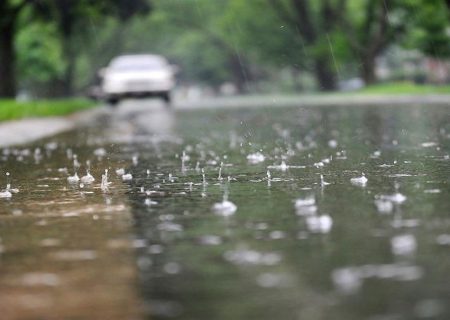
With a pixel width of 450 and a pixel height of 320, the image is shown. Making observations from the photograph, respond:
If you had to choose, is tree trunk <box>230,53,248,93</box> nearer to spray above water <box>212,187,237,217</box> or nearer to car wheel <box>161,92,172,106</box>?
car wheel <box>161,92,172,106</box>

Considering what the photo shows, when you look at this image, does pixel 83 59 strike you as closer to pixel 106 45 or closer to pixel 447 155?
pixel 106 45

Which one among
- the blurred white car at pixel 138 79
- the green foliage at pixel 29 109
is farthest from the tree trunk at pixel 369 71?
the green foliage at pixel 29 109

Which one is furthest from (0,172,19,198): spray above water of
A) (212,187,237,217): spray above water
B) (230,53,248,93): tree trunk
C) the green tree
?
(230,53,248,93): tree trunk

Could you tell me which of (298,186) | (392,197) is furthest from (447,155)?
(392,197)

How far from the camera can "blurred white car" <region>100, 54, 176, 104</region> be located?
41062 millimetres

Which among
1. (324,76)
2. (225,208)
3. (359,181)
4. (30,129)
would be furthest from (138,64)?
(225,208)

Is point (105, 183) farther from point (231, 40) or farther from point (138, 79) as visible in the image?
point (231, 40)

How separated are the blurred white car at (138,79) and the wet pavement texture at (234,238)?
27.9 m

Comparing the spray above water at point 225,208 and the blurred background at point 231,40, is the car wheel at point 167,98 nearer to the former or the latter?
the blurred background at point 231,40

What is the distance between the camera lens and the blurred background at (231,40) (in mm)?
40344

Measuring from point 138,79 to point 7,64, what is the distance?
22.3ft

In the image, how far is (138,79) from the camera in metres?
41.1

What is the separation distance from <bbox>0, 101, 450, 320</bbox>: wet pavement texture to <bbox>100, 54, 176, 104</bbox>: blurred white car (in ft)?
91.4

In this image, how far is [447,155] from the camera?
41.2 feet
